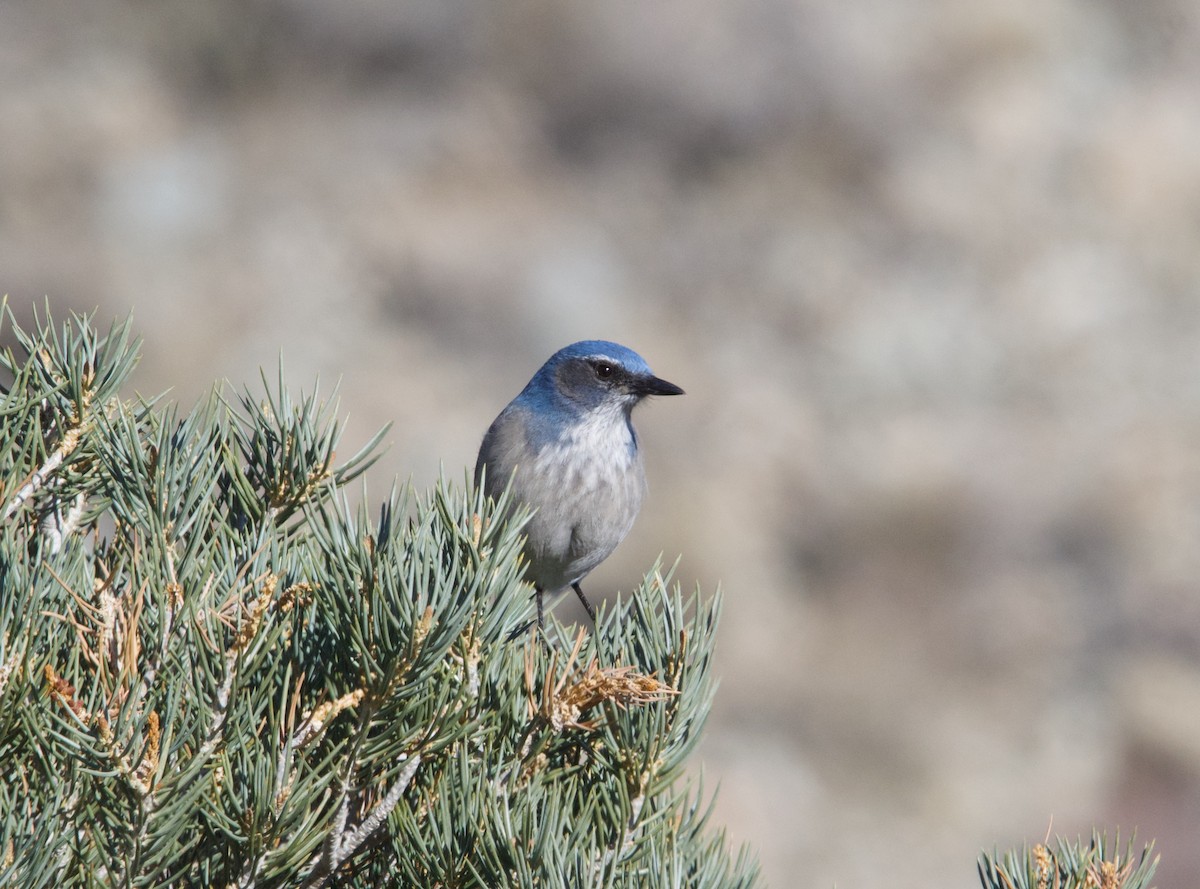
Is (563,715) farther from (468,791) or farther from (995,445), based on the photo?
(995,445)

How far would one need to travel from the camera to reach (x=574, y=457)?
13.0ft

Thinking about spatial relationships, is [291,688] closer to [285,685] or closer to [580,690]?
[285,685]

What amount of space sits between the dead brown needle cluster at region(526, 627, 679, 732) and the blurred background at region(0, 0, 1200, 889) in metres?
6.16

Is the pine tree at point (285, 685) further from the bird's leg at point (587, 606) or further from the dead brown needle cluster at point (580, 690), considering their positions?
the bird's leg at point (587, 606)

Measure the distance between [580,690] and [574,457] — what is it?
2.50 meters

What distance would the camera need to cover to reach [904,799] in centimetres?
750

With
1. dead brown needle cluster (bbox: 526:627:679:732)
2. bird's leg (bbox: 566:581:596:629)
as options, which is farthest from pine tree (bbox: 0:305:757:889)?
bird's leg (bbox: 566:581:596:629)

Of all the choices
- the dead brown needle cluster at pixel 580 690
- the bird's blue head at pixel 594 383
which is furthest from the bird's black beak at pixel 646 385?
the dead brown needle cluster at pixel 580 690

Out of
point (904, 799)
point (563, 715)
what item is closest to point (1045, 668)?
point (904, 799)

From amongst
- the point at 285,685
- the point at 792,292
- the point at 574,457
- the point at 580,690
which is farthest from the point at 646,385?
the point at 792,292

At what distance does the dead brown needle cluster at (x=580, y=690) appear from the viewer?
149cm

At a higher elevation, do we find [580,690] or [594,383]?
[594,383]

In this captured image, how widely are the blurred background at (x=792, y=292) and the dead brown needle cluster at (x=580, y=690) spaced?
20.2 ft

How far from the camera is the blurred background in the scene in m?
7.82
